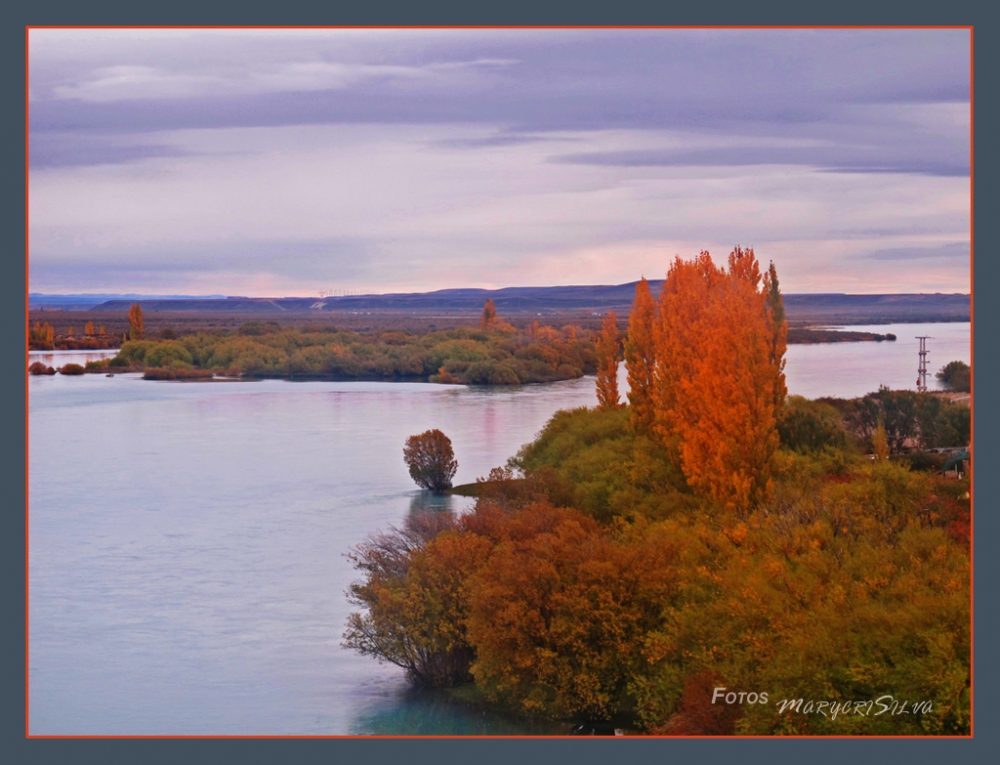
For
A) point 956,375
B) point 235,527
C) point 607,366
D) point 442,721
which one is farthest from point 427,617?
point 607,366

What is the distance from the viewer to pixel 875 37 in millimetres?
10984

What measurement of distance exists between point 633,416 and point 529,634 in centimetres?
803

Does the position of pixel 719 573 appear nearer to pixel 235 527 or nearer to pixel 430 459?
pixel 235 527

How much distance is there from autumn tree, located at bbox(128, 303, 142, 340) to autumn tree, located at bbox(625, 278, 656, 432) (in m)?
7.59

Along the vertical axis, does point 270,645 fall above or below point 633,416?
below

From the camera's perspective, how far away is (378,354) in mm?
19469

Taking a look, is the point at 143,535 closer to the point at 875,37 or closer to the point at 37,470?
the point at 37,470

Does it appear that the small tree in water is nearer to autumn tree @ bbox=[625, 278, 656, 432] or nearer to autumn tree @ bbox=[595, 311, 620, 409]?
autumn tree @ bbox=[595, 311, 620, 409]

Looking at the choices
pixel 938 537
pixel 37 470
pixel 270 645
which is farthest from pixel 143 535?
pixel 938 537

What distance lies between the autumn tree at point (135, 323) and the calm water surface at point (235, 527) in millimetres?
813

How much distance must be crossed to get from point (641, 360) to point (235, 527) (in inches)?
284

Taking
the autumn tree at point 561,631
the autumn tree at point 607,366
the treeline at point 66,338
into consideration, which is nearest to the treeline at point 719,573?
the autumn tree at point 561,631

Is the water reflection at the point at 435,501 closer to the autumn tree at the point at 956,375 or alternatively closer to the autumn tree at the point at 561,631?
the autumn tree at the point at 561,631

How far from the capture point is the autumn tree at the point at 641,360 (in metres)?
19.2
